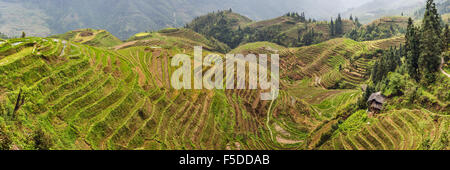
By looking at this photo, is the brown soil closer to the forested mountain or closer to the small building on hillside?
the forested mountain

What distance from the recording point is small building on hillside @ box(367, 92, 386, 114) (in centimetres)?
2852

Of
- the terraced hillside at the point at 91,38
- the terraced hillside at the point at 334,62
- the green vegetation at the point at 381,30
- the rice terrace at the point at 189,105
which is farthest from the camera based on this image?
the green vegetation at the point at 381,30

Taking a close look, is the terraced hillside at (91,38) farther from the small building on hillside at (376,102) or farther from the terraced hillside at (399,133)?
the terraced hillside at (399,133)

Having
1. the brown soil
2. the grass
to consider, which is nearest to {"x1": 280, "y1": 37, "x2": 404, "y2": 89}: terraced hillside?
the grass

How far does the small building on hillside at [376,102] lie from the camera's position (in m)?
28.5

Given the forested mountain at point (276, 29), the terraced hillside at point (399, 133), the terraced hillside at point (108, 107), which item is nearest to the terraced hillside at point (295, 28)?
the forested mountain at point (276, 29)

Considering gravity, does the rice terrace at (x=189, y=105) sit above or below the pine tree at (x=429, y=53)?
below

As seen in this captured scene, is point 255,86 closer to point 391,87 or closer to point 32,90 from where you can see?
point 391,87

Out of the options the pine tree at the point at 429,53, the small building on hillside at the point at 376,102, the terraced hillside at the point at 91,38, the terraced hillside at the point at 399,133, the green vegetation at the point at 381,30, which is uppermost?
the green vegetation at the point at 381,30

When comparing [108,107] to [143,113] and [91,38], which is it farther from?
[91,38]

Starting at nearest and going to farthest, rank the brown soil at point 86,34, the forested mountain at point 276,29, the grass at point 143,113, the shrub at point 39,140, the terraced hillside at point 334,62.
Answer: the shrub at point 39,140
the grass at point 143,113
the terraced hillside at point 334,62
the brown soil at point 86,34
the forested mountain at point 276,29

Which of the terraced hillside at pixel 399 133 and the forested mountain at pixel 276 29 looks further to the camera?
the forested mountain at pixel 276 29

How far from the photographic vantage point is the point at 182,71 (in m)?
33.5
